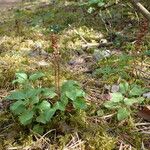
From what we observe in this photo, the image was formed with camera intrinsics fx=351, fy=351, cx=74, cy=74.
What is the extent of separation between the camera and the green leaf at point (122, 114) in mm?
2197

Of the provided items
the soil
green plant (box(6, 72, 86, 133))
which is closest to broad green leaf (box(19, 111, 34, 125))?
green plant (box(6, 72, 86, 133))

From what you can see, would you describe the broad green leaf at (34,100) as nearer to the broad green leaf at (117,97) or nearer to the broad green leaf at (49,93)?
the broad green leaf at (49,93)

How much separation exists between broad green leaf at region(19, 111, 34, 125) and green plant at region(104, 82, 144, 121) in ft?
1.62

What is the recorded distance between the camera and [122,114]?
2.21 metres

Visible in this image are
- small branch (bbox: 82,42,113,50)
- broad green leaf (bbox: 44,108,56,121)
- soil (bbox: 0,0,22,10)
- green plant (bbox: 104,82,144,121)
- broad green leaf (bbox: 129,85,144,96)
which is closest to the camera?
broad green leaf (bbox: 44,108,56,121)

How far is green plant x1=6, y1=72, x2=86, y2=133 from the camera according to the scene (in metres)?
2.14

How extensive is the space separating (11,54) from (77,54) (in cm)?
63

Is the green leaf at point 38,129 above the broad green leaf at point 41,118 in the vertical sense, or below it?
below

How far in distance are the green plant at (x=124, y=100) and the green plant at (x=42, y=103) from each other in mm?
210

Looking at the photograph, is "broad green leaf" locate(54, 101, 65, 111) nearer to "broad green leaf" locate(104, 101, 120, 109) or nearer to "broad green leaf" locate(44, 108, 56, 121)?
"broad green leaf" locate(44, 108, 56, 121)

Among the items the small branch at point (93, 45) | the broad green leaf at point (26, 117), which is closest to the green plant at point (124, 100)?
the broad green leaf at point (26, 117)

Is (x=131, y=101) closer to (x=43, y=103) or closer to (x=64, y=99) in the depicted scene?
(x=64, y=99)

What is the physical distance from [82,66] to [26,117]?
1103 millimetres

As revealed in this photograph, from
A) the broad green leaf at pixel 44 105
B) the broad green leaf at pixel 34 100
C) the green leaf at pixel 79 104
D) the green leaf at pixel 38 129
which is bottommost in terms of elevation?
the green leaf at pixel 38 129
